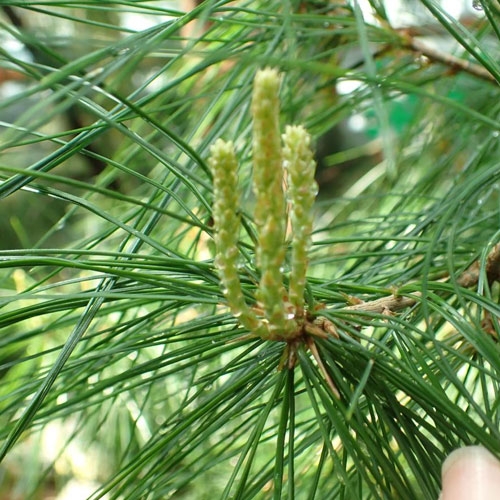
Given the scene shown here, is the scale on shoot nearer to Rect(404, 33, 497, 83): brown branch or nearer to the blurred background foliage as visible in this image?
the blurred background foliage

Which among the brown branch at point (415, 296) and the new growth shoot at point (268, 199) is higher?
the new growth shoot at point (268, 199)

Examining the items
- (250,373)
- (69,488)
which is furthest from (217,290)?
(69,488)

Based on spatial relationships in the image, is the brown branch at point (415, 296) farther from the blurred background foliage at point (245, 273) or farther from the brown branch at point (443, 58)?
the brown branch at point (443, 58)

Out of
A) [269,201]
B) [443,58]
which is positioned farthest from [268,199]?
[443,58]

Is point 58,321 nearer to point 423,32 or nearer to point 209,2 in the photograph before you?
point 209,2

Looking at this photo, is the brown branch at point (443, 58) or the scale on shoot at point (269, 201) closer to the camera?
the scale on shoot at point (269, 201)

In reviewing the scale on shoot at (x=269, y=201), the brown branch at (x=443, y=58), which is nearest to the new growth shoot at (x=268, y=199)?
the scale on shoot at (x=269, y=201)

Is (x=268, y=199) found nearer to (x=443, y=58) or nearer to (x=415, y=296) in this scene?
(x=415, y=296)
